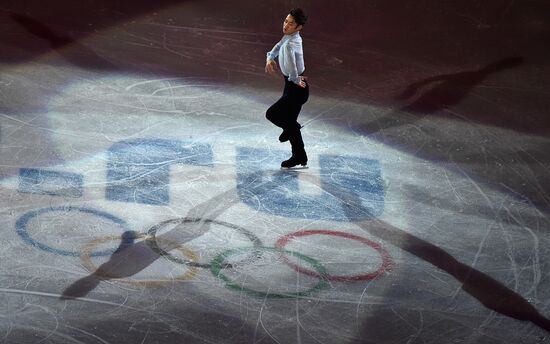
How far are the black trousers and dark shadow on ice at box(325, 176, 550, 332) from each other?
67 centimetres

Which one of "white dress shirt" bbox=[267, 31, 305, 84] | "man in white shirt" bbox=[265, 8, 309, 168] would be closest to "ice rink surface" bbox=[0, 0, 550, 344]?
"man in white shirt" bbox=[265, 8, 309, 168]

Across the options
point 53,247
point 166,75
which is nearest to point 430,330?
point 53,247

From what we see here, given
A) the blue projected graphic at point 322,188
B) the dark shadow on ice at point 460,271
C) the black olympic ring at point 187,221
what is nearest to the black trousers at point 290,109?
the blue projected graphic at point 322,188

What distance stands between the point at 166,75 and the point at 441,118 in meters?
3.18

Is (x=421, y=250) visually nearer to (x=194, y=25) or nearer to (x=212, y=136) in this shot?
(x=212, y=136)

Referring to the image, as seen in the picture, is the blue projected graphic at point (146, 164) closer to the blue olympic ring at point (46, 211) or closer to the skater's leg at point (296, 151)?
the blue olympic ring at point (46, 211)

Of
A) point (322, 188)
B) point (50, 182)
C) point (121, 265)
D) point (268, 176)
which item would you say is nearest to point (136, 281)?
point (121, 265)

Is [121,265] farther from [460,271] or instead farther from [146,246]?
[460,271]

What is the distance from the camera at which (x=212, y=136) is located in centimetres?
873

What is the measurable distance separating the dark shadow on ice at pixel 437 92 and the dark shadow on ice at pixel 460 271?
2.00 m

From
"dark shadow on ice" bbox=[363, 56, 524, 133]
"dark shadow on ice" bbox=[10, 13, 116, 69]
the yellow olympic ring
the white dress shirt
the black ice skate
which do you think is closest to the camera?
the yellow olympic ring

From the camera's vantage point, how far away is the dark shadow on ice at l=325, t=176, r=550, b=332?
20.8 feet

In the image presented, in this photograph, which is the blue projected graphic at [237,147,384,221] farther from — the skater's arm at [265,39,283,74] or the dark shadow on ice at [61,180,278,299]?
the skater's arm at [265,39,283,74]

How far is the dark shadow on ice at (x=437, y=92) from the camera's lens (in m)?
9.65
